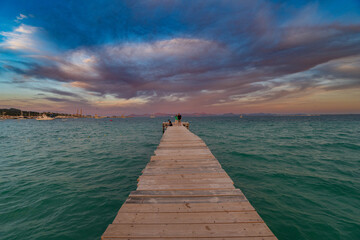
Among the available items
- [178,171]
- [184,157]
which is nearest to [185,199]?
[178,171]

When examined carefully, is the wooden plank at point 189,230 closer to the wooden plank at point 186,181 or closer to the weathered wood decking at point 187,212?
A: the weathered wood decking at point 187,212

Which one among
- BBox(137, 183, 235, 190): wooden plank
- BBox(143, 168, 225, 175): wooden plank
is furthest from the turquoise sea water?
BBox(137, 183, 235, 190): wooden plank

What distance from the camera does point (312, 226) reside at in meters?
5.09

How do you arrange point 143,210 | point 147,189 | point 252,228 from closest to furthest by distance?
point 252,228, point 143,210, point 147,189

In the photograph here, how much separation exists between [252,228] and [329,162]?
13927 mm

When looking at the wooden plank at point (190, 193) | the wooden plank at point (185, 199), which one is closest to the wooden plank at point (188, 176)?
the wooden plank at point (190, 193)

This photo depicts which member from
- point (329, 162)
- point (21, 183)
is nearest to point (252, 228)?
point (21, 183)

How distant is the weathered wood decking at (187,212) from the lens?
9.03 feet

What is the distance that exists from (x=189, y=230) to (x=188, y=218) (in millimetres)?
352

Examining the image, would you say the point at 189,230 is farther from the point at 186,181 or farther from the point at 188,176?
the point at 188,176

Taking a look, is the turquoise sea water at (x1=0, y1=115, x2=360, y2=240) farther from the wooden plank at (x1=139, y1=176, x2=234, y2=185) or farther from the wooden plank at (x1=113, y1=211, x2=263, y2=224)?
the wooden plank at (x1=113, y1=211, x2=263, y2=224)

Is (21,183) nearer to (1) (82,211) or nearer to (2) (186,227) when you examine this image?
(1) (82,211)

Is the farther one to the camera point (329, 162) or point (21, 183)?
point (329, 162)

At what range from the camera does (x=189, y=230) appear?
285cm
